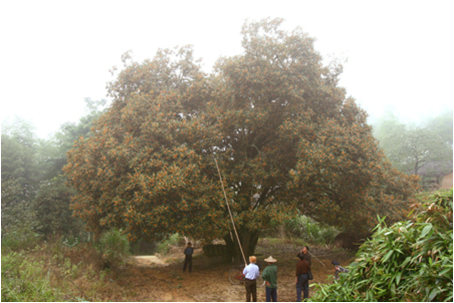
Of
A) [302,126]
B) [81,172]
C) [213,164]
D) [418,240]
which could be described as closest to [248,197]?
[213,164]

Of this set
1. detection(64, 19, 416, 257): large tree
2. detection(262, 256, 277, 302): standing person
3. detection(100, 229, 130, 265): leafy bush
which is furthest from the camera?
detection(100, 229, 130, 265): leafy bush

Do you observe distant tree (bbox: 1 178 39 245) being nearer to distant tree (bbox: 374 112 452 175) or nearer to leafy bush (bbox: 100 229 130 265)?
leafy bush (bbox: 100 229 130 265)

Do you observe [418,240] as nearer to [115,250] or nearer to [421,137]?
[115,250]

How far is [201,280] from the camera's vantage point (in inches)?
428

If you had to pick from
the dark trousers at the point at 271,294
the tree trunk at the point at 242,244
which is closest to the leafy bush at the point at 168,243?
the tree trunk at the point at 242,244

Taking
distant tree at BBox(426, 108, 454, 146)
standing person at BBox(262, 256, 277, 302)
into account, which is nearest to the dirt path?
standing person at BBox(262, 256, 277, 302)

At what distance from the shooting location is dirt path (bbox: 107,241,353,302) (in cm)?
933

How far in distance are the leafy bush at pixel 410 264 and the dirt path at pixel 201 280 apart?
532 centimetres

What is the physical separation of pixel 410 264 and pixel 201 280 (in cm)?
837

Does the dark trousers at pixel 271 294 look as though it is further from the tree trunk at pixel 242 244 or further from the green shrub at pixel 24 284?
the green shrub at pixel 24 284

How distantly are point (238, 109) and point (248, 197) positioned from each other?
3.35 m

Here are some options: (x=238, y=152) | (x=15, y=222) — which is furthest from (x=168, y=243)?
(x=238, y=152)

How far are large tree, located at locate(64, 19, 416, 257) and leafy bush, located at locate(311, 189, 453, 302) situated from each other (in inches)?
201

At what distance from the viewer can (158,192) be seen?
29.9 ft
